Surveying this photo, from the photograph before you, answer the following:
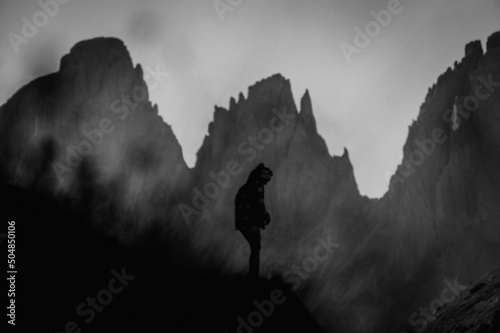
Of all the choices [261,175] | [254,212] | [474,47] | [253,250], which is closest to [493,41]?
[474,47]

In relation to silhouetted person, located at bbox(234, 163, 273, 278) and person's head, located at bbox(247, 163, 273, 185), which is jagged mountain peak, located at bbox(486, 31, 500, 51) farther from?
silhouetted person, located at bbox(234, 163, 273, 278)

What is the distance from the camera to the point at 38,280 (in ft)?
18.5

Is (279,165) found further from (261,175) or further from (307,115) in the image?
(261,175)

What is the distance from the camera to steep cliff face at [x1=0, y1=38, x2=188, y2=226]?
72.7 meters

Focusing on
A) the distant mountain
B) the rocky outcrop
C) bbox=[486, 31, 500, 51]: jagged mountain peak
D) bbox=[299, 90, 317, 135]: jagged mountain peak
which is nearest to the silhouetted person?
the rocky outcrop

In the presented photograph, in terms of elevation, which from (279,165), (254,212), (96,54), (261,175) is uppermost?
(96,54)

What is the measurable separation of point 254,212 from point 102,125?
92.5 m

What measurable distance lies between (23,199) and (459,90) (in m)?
112

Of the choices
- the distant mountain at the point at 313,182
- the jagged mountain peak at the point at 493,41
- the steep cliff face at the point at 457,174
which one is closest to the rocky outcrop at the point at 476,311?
the distant mountain at the point at 313,182

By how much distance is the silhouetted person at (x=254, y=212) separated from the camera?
314 inches

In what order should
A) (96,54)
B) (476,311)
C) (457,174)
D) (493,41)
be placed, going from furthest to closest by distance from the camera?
(96,54) < (493,41) < (457,174) < (476,311)

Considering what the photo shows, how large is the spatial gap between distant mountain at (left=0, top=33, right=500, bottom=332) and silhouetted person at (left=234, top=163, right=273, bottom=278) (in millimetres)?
64413

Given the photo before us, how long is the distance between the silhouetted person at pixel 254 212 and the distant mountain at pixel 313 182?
211 ft

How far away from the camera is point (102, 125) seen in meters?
91.9
